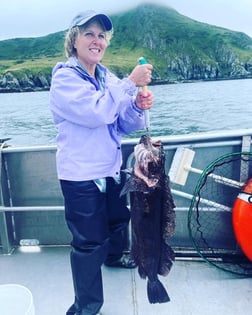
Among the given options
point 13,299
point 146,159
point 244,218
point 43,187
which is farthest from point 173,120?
point 13,299

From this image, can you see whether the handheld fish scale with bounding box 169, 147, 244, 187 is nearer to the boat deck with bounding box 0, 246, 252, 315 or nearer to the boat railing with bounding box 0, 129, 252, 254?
the boat railing with bounding box 0, 129, 252, 254

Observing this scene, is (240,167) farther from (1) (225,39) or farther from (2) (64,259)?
(1) (225,39)

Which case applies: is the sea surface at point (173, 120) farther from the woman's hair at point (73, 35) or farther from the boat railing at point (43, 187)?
the woman's hair at point (73, 35)

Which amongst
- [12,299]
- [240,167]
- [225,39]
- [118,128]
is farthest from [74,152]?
[225,39]

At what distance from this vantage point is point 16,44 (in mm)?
114750

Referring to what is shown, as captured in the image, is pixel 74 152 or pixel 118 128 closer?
pixel 74 152

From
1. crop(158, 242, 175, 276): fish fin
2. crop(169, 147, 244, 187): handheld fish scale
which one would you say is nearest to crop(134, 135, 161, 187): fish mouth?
crop(158, 242, 175, 276): fish fin

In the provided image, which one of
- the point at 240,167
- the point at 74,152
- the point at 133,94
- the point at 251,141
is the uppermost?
the point at 133,94

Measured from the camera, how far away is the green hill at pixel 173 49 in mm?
73000

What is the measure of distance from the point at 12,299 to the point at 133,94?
132 cm

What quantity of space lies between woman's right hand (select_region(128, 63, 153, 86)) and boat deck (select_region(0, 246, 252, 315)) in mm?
1673

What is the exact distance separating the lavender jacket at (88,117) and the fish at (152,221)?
0.23 m

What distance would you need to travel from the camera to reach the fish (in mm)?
1925

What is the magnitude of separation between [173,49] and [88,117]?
82.6 metres
